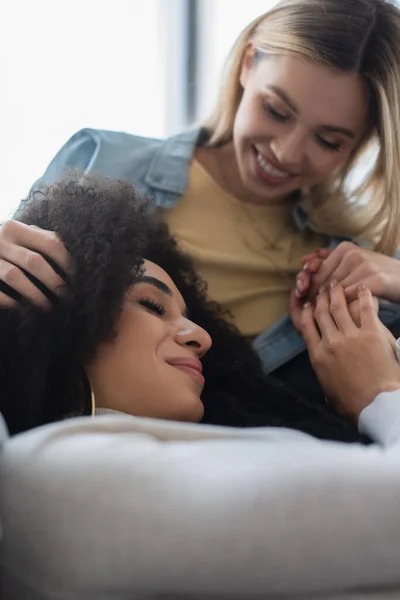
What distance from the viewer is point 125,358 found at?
642 millimetres

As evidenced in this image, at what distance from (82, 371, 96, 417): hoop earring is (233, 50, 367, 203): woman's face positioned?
1.59ft

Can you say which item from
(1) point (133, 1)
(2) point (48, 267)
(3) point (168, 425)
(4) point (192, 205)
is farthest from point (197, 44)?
(3) point (168, 425)

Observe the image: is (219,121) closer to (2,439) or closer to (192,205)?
(192,205)

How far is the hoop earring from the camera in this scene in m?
0.63

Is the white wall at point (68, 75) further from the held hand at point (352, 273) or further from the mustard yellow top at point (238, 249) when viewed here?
the held hand at point (352, 273)

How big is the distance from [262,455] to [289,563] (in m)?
0.07

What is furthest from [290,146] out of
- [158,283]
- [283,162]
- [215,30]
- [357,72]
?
[215,30]

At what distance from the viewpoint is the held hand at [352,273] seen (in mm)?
892

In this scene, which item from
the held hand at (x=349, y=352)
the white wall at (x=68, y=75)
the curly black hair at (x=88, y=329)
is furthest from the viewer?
the white wall at (x=68, y=75)

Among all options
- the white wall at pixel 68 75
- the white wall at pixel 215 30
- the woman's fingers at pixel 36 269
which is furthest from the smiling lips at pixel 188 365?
the white wall at pixel 215 30

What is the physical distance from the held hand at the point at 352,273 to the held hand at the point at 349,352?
0.11 feet

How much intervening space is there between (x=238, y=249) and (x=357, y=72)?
0.30 metres

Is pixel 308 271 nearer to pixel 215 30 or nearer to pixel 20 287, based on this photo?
pixel 20 287

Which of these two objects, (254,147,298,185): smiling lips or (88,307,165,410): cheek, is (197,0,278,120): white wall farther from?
(88,307,165,410): cheek
